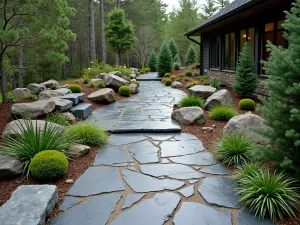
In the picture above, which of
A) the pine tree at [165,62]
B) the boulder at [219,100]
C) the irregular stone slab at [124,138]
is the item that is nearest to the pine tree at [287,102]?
the irregular stone slab at [124,138]

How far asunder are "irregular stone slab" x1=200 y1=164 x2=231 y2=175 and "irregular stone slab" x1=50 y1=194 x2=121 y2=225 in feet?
4.58

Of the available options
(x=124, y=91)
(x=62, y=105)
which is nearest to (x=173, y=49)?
(x=124, y=91)

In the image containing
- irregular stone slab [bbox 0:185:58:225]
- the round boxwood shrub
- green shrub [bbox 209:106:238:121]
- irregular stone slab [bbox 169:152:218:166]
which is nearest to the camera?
irregular stone slab [bbox 0:185:58:225]

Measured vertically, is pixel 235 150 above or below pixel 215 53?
below

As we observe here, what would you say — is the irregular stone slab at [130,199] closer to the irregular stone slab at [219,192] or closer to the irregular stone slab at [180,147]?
the irregular stone slab at [219,192]

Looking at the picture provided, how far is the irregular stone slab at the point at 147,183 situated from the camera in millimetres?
3343

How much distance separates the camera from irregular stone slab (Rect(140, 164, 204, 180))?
370 cm

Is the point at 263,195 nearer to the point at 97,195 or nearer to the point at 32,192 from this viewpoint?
the point at 97,195

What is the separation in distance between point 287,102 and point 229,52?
9271mm

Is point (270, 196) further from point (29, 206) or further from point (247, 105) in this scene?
point (247, 105)

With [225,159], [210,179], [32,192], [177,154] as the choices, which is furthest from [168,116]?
[32,192]

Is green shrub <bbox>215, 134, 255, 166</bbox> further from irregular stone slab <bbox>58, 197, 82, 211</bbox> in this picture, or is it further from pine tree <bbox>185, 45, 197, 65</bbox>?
pine tree <bbox>185, 45, 197, 65</bbox>

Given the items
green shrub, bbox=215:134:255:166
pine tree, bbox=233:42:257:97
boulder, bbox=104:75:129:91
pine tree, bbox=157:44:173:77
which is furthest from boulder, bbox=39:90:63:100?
pine tree, bbox=157:44:173:77

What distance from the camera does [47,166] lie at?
350 cm
